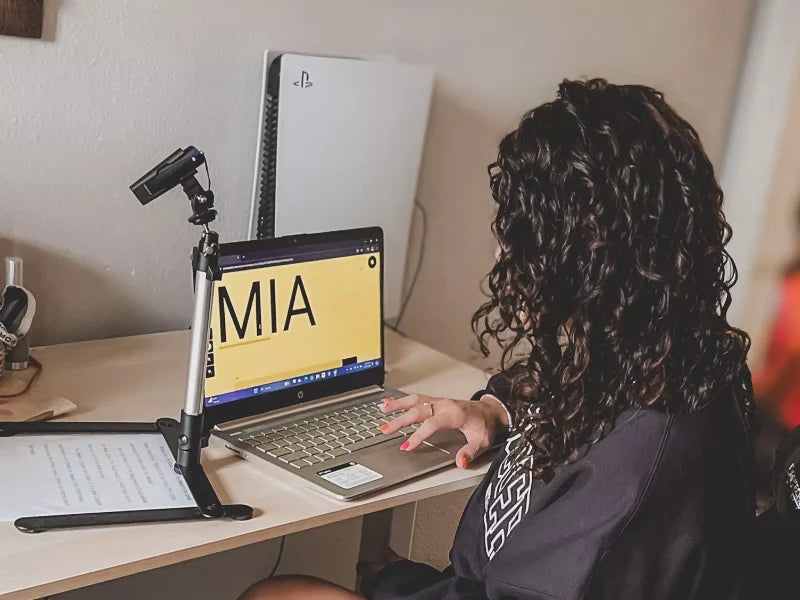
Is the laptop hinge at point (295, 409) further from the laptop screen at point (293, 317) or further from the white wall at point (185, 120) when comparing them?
the white wall at point (185, 120)

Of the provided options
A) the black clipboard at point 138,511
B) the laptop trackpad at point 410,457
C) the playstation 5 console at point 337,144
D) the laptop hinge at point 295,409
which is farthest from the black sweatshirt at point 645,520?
the playstation 5 console at point 337,144

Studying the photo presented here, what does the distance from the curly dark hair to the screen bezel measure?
411 millimetres

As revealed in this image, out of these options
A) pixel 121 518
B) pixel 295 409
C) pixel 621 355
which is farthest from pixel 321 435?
pixel 621 355

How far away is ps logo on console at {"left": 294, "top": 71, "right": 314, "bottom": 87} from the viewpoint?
65.2 inches

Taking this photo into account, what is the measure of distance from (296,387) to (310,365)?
0.14ft

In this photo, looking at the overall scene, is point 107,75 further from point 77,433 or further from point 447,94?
point 447,94

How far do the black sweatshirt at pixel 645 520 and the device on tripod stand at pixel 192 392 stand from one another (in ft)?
1.13

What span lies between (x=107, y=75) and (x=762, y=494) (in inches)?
76.2

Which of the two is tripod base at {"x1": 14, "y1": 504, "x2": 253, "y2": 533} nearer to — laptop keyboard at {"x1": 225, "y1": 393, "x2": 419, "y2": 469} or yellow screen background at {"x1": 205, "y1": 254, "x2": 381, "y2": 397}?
laptop keyboard at {"x1": 225, "y1": 393, "x2": 419, "y2": 469}

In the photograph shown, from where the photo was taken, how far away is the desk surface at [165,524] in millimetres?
993

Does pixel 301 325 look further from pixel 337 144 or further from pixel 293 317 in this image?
pixel 337 144

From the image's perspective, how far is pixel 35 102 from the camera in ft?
4.82

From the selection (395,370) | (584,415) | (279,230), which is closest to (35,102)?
(279,230)

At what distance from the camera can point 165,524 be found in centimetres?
109
